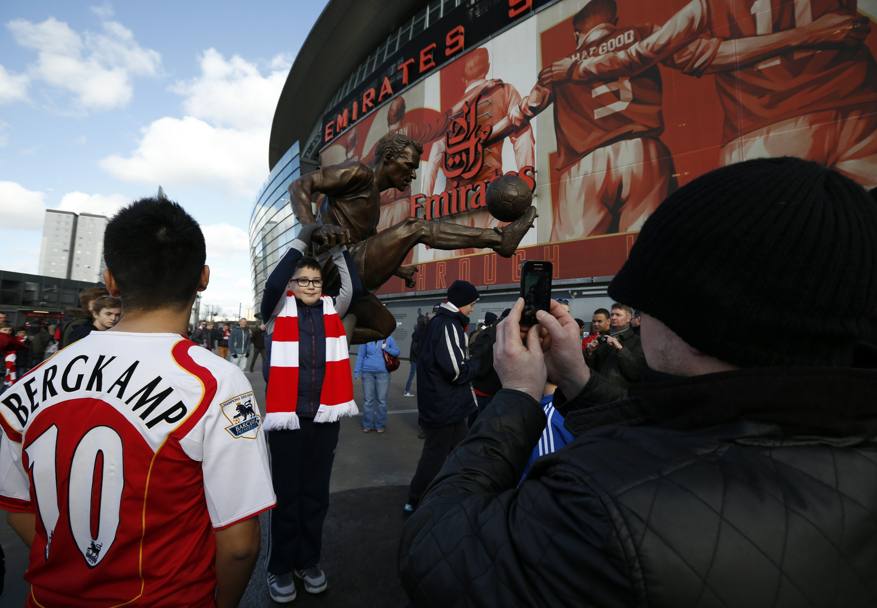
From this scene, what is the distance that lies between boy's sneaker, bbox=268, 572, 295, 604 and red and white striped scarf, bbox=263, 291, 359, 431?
939 millimetres

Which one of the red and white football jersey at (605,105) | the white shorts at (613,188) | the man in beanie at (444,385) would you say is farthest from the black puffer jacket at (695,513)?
the red and white football jersey at (605,105)

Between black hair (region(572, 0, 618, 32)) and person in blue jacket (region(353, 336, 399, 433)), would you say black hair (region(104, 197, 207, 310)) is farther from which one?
black hair (region(572, 0, 618, 32))

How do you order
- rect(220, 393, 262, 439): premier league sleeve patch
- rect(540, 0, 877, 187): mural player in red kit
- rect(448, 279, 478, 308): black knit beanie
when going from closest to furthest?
rect(220, 393, 262, 439): premier league sleeve patch → rect(448, 279, 478, 308): black knit beanie → rect(540, 0, 877, 187): mural player in red kit

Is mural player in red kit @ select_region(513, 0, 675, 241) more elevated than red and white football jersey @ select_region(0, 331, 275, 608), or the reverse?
mural player in red kit @ select_region(513, 0, 675, 241)

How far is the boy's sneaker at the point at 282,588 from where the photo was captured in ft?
8.71

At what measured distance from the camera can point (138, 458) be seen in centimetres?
125

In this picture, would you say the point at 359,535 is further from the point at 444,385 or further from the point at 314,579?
→ the point at 444,385

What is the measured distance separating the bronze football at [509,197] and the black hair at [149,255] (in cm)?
182

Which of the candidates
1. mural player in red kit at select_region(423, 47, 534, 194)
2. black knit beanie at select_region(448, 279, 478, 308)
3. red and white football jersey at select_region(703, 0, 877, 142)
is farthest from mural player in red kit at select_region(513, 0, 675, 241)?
black knit beanie at select_region(448, 279, 478, 308)

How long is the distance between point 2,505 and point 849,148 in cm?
1553

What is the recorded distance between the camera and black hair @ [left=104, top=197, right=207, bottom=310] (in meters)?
1.46

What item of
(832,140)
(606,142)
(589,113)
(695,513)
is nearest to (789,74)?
(832,140)

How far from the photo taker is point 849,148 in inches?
419

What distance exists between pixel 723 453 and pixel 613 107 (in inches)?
627
